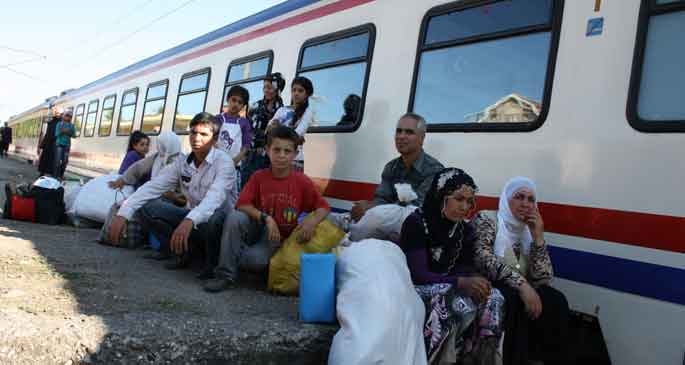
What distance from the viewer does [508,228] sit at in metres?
3.17

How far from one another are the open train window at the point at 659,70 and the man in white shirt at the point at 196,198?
2.53 m

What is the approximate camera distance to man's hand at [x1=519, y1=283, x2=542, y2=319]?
9.35ft

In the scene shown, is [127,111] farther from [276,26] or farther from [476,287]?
[476,287]

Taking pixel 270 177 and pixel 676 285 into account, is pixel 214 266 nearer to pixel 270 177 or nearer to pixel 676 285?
pixel 270 177

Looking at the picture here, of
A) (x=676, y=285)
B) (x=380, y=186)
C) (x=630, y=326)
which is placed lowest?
(x=630, y=326)

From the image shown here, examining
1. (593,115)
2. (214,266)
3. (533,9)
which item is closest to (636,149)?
(593,115)

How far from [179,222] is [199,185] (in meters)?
0.31

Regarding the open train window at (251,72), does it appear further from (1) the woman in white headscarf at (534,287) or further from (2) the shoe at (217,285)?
(1) the woman in white headscarf at (534,287)

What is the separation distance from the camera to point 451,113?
3.85 metres

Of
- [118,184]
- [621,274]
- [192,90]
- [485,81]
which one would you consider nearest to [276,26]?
[118,184]

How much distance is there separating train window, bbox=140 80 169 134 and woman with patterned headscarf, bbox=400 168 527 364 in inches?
273

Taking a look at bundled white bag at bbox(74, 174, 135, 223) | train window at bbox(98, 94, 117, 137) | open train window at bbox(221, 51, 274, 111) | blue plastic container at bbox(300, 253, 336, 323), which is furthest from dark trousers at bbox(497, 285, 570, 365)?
train window at bbox(98, 94, 117, 137)

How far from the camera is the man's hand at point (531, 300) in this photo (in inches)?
112

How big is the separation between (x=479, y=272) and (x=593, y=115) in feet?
3.48
